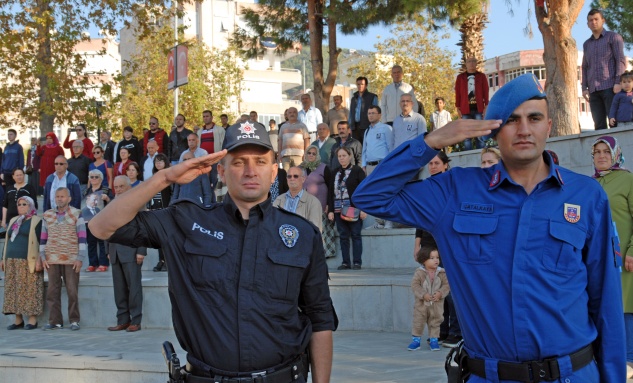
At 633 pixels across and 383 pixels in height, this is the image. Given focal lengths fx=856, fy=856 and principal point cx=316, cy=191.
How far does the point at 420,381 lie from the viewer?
23.6 feet

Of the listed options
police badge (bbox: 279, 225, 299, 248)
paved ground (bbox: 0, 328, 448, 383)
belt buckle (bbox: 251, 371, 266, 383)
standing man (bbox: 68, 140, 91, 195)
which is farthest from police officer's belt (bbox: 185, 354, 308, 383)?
standing man (bbox: 68, 140, 91, 195)

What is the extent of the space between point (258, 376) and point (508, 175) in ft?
4.23

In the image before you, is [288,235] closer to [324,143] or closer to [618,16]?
[324,143]

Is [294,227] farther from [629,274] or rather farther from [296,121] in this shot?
[296,121]

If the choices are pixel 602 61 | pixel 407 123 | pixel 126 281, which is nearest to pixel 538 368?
pixel 126 281

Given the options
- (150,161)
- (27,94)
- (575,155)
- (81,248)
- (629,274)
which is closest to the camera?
(629,274)

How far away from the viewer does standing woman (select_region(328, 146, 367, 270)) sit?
41.1 feet

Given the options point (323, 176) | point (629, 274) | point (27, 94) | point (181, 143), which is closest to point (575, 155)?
point (323, 176)

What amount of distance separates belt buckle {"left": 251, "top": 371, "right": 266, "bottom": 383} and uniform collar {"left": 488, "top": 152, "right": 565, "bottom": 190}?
1.19 m

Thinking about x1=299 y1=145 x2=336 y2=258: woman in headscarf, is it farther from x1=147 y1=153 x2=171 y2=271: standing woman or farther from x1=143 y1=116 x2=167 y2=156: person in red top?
x1=143 y1=116 x2=167 y2=156: person in red top

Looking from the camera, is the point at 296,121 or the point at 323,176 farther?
the point at 296,121

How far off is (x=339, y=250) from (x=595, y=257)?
10149 millimetres

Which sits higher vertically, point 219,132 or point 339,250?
point 219,132

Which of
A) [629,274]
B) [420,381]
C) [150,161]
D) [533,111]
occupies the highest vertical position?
[150,161]
